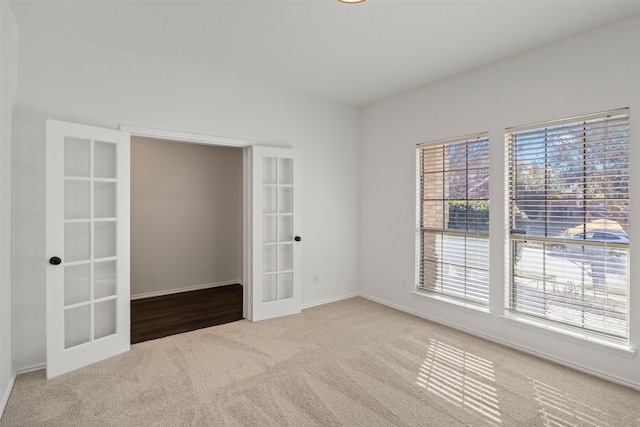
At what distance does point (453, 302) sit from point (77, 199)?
394cm

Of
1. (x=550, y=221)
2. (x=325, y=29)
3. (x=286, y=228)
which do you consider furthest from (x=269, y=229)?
(x=550, y=221)

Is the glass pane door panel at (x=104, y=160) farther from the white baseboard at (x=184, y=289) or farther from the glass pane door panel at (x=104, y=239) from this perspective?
the white baseboard at (x=184, y=289)

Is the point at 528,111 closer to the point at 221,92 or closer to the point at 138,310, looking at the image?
the point at 221,92

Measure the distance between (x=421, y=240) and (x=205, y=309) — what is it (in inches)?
118

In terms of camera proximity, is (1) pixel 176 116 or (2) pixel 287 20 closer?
(2) pixel 287 20

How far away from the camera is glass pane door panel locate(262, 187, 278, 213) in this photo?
4121 mm

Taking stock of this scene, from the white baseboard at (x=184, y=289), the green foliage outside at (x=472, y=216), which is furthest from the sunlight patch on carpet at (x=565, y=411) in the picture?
the white baseboard at (x=184, y=289)

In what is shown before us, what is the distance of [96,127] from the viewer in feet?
9.57

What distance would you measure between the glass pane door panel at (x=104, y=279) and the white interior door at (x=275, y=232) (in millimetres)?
1440

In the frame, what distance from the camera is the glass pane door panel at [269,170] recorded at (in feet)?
13.4

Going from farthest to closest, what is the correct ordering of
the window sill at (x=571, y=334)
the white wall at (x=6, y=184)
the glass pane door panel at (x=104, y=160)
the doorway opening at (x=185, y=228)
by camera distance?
the doorway opening at (x=185, y=228) < the glass pane door panel at (x=104, y=160) < the window sill at (x=571, y=334) < the white wall at (x=6, y=184)

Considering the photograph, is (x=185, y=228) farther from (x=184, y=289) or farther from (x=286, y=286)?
(x=286, y=286)

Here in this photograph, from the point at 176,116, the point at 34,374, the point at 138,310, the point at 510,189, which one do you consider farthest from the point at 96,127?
the point at 510,189

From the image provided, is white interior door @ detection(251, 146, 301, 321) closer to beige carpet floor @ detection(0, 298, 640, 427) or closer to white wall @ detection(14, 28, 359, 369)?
white wall @ detection(14, 28, 359, 369)
